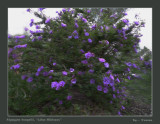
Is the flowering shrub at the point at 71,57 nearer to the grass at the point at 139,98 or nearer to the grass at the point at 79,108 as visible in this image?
the grass at the point at 79,108

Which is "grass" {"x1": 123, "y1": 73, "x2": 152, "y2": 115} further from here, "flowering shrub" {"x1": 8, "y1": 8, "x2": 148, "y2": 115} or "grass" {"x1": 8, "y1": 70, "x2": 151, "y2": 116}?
"flowering shrub" {"x1": 8, "y1": 8, "x2": 148, "y2": 115}

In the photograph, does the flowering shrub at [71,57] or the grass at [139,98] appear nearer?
the flowering shrub at [71,57]

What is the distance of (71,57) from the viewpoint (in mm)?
2449

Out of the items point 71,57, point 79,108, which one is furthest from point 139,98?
point 71,57

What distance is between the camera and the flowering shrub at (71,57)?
2.32 metres

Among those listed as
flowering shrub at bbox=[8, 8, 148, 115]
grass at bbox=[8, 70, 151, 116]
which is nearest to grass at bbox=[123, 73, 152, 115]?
grass at bbox=[8, 70, 151, 116]

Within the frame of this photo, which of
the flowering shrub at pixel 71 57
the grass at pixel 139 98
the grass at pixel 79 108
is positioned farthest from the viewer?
the grass at pixel 139 98

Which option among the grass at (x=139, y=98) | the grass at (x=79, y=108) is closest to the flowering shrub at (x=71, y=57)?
the grass at (x=79, y=108)

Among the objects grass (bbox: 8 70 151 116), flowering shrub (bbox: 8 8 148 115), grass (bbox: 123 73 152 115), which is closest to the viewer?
grass (bbox: 8 70 151 116)

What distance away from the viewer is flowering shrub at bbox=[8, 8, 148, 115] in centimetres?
232

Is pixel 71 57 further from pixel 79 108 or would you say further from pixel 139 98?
pixel 139 98

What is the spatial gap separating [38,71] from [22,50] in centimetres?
44

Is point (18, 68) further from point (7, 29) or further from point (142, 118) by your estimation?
point (142, 118)

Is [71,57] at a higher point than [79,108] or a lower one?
higher
